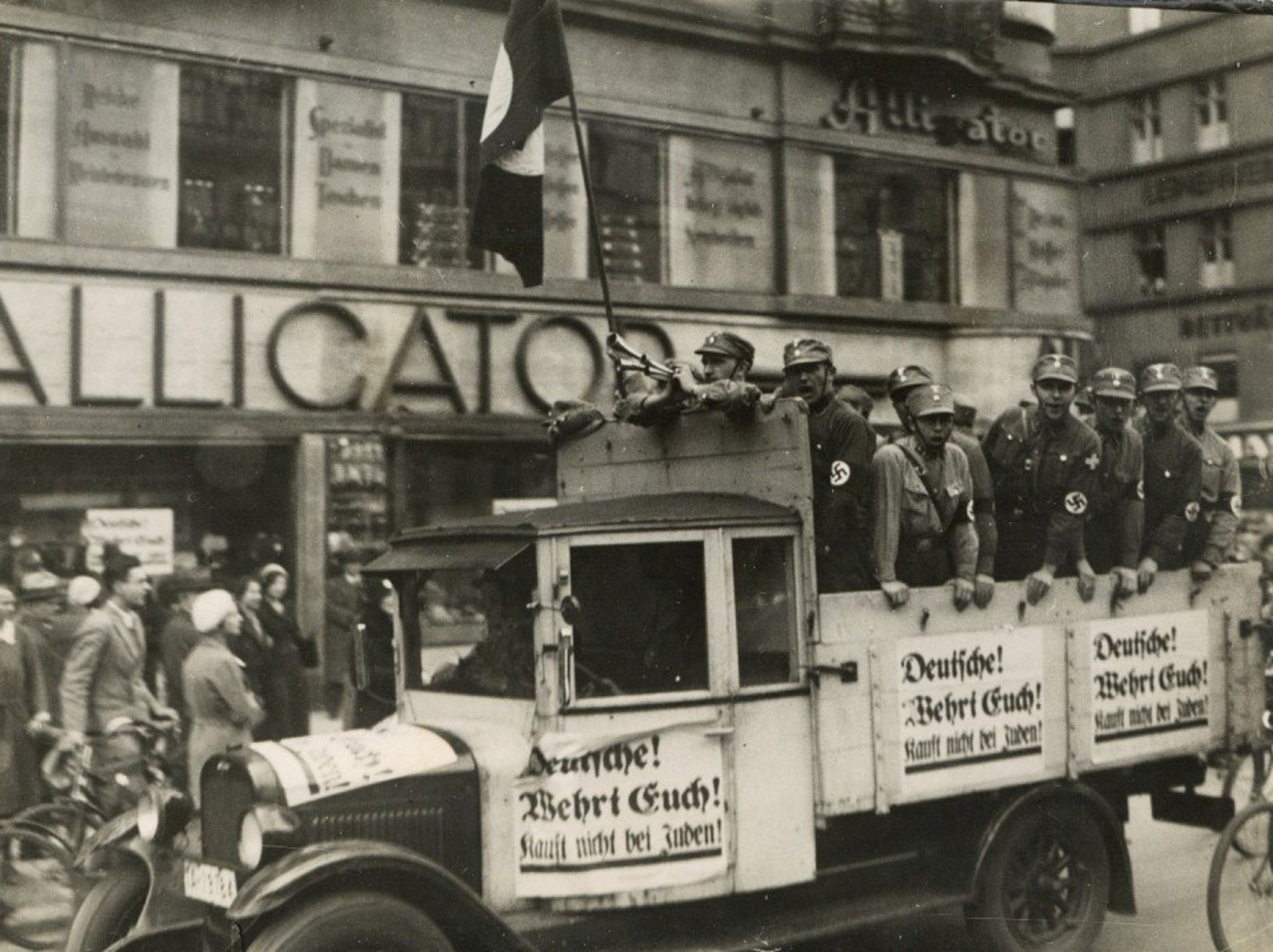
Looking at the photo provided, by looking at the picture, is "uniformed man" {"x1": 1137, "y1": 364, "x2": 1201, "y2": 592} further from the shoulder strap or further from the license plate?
the license plate

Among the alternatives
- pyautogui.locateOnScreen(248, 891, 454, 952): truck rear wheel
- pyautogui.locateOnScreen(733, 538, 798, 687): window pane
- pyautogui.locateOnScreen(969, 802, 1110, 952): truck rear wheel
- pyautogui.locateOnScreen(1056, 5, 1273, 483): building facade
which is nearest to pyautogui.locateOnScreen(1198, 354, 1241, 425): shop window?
pyautogui.locateOnScreen(1056, 5, 1273, 483): building facade

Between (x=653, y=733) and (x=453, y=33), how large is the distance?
700 cm

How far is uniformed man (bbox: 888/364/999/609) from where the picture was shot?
5.01 m

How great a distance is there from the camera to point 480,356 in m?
10.7

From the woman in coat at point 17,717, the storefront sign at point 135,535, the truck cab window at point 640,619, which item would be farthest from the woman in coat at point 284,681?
the truck cab window at point 640,619

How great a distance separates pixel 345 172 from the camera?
388 inches

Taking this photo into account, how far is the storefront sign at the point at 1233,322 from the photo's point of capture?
723 centimetres

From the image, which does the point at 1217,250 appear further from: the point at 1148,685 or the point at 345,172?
the point at 345,172

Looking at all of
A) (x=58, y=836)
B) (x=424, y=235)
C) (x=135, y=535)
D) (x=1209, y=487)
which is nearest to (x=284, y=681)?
(x=135, y=535)

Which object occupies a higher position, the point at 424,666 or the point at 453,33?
the point at 453,33

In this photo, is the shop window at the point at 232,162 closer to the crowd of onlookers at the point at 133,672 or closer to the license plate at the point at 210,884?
the crowd of onlookers at the point at 133,672

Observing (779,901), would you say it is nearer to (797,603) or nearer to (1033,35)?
(797,603)

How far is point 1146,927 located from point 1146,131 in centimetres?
446

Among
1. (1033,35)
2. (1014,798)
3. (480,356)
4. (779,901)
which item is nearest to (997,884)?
(1014,798)
